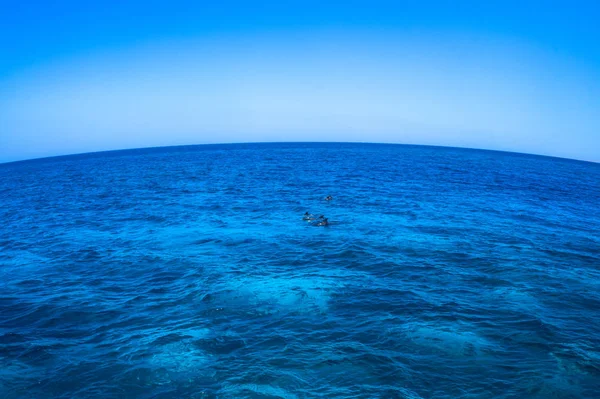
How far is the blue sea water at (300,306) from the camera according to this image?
13797mm

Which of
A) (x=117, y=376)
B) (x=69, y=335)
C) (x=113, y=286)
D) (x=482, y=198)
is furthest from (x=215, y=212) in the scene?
(x=482, y=198)

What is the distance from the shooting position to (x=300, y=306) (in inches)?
764

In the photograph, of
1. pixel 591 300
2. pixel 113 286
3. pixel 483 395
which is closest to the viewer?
pixel 483 395

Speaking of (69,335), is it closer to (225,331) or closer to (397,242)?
(225,331)

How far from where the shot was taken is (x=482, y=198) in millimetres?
52031

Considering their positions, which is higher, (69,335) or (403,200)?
(403,200)

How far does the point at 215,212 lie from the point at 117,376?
94.1 feet

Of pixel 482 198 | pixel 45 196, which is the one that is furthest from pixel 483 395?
pixel 45 196

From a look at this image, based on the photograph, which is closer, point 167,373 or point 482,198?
point 167,373

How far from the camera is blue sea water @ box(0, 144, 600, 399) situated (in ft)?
45.3

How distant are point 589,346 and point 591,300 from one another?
6.27 meters

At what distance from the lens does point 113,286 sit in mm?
22719

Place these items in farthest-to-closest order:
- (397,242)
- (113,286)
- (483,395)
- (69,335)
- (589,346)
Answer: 1. (397,242)
2. (113,286)
3. (69,335)
4. (589,346)
5. (483,395)

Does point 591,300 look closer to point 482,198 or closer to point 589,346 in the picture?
point 589,346
